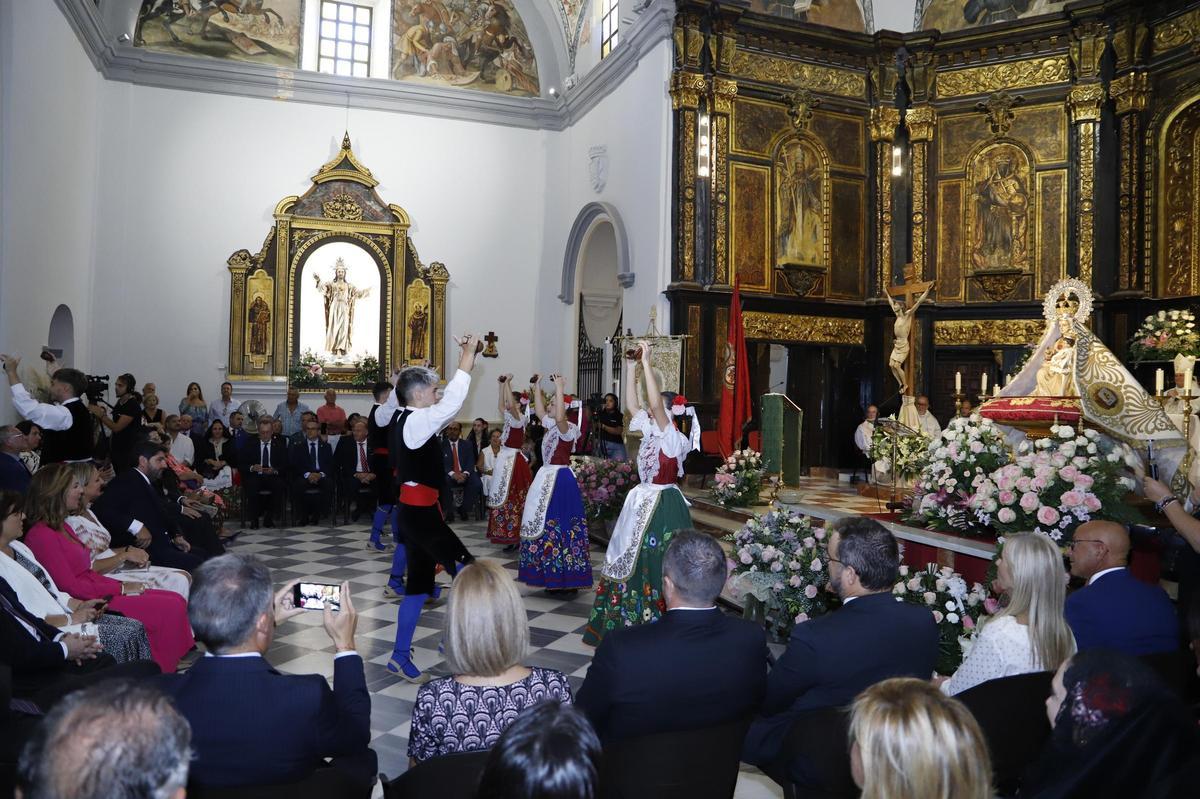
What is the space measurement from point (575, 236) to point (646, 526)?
10.5 metres

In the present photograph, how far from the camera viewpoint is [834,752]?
2482 mm

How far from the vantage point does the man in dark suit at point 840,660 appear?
9.14 ft

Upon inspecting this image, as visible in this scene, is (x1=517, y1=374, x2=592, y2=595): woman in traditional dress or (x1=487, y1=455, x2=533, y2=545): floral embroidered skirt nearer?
(x1=517, y1=374, x2=592, y2=595): woman in traditional dress

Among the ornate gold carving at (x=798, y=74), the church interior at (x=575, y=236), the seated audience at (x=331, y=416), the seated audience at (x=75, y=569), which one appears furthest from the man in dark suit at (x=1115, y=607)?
the seated audience at (x=331, y=416)

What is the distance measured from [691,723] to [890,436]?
25.4 feet

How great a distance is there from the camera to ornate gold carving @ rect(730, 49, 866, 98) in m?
13.3

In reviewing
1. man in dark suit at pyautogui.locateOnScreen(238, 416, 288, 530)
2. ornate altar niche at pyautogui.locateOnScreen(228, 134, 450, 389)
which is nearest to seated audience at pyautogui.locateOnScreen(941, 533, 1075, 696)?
man in dark suit at pyautogui.locateOnScreen(238, 416, 288, 530)

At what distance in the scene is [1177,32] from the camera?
12.4m

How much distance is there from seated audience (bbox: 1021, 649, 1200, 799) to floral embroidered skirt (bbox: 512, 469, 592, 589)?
5968mm

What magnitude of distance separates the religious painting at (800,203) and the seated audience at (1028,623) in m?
10.8

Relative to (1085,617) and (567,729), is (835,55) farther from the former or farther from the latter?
(567,729)

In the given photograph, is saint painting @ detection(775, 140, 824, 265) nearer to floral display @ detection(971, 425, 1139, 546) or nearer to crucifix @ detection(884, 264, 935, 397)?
crucifix @ detection(884, 264, 935, 397)

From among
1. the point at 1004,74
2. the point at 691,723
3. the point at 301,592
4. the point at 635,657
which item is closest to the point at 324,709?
the point at 301,592

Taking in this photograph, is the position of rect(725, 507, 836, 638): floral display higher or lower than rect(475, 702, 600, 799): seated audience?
lower
